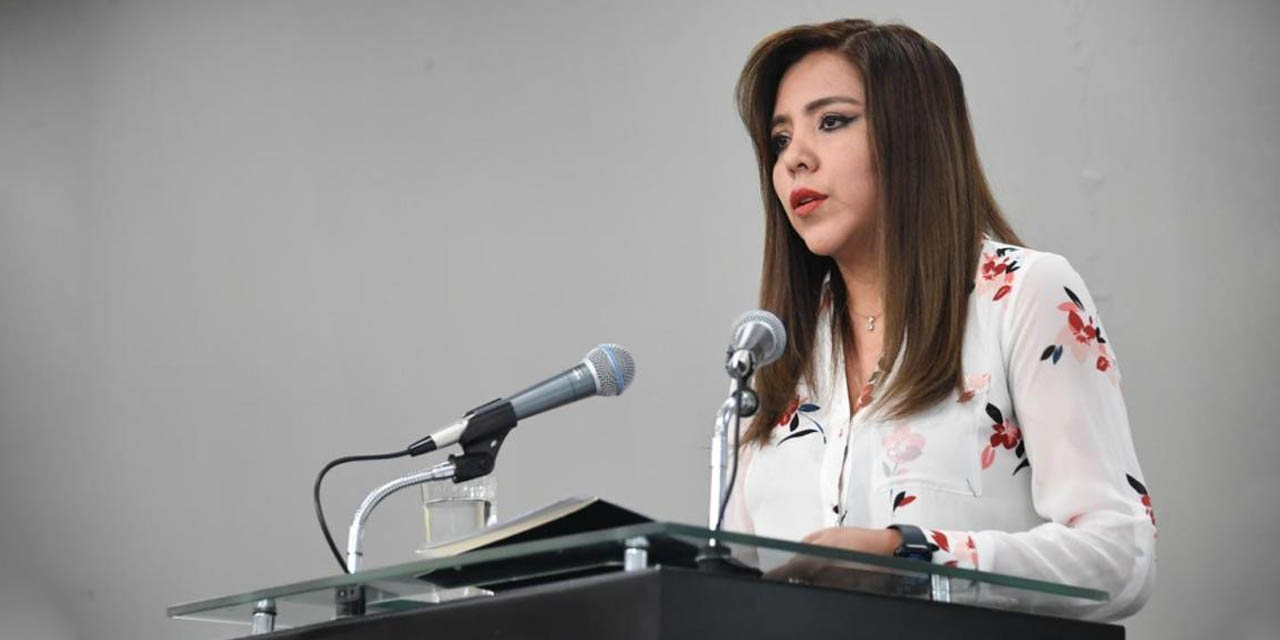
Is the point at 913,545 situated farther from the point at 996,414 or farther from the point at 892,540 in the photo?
the point at 996,414

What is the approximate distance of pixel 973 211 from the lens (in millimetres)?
2061

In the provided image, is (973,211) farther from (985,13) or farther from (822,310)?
(985,13)

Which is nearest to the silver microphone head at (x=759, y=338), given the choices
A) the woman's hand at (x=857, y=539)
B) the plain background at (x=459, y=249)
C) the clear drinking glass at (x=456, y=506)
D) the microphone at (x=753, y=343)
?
the microphone at (x=753, y=343)

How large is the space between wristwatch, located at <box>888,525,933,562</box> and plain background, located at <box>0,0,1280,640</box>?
1.12 m

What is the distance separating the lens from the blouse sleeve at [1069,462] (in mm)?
1551

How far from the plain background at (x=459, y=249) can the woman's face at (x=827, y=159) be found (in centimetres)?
60

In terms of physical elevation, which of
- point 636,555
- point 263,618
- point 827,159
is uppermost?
point 827,159

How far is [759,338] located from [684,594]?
14.7 inches

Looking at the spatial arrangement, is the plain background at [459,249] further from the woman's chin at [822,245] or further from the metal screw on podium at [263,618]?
the metal screw on podium at [263,618]

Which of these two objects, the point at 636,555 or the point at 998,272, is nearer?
the point at 636,555

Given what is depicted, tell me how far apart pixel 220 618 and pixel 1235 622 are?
61.5 inches

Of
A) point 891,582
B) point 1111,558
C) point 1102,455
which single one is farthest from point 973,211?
point 891,582

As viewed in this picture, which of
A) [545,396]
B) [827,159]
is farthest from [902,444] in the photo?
[545,396]

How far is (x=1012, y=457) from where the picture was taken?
6.02ft
